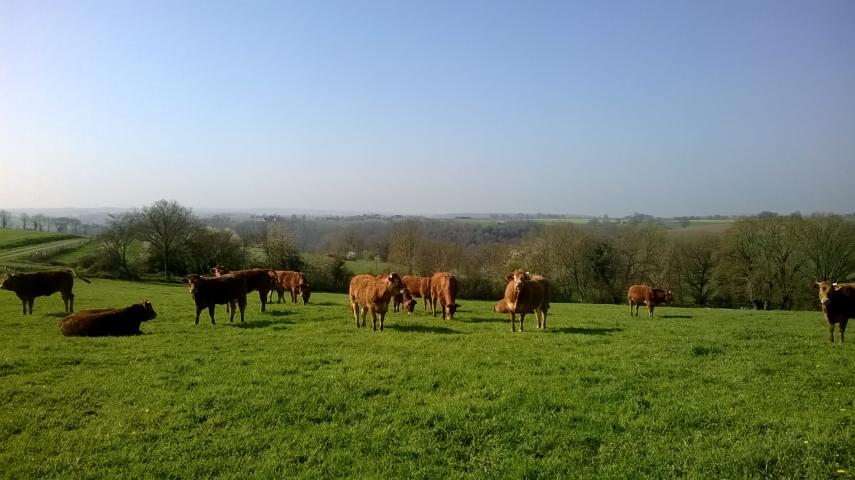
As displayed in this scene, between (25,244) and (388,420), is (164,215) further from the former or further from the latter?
(388,420)

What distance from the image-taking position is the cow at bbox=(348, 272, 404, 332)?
15664 millimetres

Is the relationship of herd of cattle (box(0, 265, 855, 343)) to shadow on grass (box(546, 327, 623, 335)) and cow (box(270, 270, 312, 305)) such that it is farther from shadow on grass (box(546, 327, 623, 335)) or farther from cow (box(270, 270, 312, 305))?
cow (box(270, 270, 312, 305))

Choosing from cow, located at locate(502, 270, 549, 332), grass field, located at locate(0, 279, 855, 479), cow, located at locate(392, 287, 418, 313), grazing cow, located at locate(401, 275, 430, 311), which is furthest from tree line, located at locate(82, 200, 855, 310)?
grass field, located at locate(0, 279, 855, 479)

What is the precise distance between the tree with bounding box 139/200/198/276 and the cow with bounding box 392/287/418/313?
151 ft

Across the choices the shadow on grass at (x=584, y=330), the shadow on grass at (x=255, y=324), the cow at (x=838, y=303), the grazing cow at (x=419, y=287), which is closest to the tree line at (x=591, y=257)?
the grazing cow at (x=419, y=287)

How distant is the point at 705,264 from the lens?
57.7 meters

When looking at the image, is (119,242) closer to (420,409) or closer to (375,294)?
(375,294)

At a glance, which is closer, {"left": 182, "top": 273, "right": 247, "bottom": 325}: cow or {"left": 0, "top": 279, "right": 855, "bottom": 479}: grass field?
{"left": 0, "top": 279, "right": 855, "bottom": 479}: grass field

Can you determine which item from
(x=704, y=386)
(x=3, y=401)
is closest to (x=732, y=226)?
(x=704, y=386)

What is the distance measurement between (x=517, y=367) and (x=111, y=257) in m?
60.5

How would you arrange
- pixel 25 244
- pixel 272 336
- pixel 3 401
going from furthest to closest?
→ pixel 25 244 < pixel 272 336 < pixel 3 401

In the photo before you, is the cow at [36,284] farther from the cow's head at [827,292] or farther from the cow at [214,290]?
the cow's head at [827,292]

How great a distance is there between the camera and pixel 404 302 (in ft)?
78.1

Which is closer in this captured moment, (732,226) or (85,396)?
(85,396)
